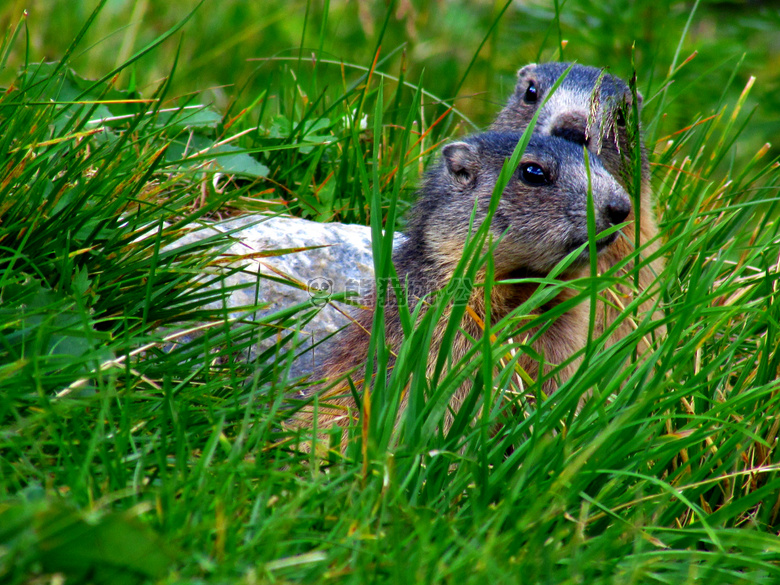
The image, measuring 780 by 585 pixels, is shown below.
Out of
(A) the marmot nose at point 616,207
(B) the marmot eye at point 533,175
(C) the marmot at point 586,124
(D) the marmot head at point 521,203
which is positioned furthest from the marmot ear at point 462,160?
(A) the marmot nose at point 616,207

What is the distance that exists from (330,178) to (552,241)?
5.89 feet

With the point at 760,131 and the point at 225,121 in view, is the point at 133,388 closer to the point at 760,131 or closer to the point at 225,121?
the point at 225,121

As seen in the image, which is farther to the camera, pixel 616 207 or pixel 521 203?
pixel 521 203

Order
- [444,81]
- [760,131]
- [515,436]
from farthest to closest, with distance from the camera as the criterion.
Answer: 1. [444,81]
2. [760,131]
3. [515,436]

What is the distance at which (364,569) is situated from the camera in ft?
6.66

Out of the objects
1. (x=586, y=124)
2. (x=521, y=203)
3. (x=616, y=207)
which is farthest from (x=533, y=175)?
(x=586, y=124)

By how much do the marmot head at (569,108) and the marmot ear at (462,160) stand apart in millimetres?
672

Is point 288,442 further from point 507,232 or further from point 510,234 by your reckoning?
point 510,234

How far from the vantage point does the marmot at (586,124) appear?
4.61 metres

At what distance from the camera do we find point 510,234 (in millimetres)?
3947

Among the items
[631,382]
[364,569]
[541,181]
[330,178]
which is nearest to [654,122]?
[541,181]

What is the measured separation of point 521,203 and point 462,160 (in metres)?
0.47

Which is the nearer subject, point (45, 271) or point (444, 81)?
point (45, 271)

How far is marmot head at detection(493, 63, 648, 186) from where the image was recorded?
16.3 ft
